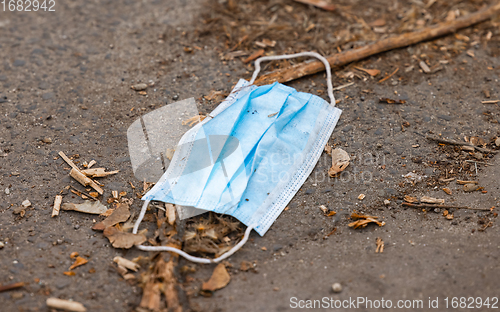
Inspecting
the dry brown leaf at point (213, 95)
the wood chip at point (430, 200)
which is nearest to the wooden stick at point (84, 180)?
Result: the dry brown leaf at point (213, 95)

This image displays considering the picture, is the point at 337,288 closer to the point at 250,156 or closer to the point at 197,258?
the point at 197,258

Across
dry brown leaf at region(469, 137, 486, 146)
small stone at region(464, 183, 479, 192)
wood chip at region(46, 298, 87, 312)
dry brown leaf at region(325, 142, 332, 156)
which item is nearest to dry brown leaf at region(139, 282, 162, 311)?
wood chip at region(46, 298, 87, 312)

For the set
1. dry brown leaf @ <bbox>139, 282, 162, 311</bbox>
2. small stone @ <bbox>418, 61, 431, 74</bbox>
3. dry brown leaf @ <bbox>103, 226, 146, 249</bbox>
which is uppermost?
small stone @ <bbox>418, 61, 431, 74</bbox>

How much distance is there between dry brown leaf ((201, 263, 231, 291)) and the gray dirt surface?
1.5 inches

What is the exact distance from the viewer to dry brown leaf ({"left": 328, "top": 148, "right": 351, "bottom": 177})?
8.79 ft

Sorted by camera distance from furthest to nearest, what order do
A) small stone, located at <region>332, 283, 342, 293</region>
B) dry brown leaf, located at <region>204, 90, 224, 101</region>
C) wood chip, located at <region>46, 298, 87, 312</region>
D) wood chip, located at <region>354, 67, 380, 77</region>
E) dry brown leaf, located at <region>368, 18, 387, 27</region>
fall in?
dry brown leaf, located at <region>368, 18, 387, 27</region> → wood chip, located at <region>354, 67, 380, 77</region> → dry brown leaf, located at <region>204, 90, 224, 101</region> → small stone, located at <region>332, 283, 342, 293</region> → wood chip, located at <region>46, 298, 87, 312</region>

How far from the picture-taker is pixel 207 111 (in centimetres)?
305

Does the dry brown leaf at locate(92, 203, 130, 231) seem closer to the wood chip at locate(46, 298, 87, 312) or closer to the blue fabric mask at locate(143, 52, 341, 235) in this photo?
the blue fabric mask at locate(143, 52, 341, 235)

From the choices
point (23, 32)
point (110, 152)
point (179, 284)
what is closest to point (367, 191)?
point (179, 284)

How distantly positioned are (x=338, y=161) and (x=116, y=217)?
1.62m

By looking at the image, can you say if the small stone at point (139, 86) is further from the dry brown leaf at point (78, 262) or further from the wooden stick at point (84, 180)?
the dry brown leaf at point (78, 262)

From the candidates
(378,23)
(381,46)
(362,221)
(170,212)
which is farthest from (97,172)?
(378,23)

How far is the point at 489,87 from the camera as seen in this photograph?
3.26 m

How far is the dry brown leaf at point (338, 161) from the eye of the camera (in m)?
2.68
